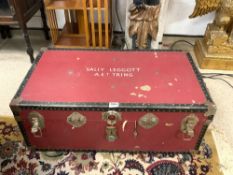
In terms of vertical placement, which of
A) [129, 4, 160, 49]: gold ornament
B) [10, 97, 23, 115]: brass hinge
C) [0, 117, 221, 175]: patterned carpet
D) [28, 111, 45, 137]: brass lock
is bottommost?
[0, 117, 221, 175]: patterned carpet

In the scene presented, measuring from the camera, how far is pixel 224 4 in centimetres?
133

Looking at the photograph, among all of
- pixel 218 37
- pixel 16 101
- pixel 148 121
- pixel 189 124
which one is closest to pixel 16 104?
pixel 16 101

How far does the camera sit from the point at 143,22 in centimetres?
133

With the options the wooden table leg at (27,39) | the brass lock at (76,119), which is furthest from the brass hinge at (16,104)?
the wooden table leg at (27,39)

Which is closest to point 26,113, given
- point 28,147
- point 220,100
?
point 28,147

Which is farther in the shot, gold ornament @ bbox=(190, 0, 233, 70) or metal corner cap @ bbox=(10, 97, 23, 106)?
gold ornament @ bbox=(190, 0, 233, 70)

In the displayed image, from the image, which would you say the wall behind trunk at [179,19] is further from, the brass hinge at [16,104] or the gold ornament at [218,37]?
the brass hinge at [16,104]

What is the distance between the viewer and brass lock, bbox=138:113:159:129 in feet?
2.79

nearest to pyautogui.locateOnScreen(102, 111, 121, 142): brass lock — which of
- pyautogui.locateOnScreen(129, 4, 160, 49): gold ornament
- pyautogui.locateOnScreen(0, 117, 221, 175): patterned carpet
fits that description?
pyautogui.locateOnScreen(0, 117, 221, 175): patterned carpet

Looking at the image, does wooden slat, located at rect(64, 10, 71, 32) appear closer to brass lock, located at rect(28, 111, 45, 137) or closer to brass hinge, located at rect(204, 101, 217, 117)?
brass lock, located at rect(28, 111, 45, 137)

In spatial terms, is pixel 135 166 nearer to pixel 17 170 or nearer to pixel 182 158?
pixel 182 158

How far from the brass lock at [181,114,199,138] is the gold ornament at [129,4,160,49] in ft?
2.27

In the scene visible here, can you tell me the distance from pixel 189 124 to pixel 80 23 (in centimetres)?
120

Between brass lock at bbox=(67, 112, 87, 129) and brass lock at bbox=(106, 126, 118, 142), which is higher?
brass lock at bbox=(67, 112, 87, 129)
